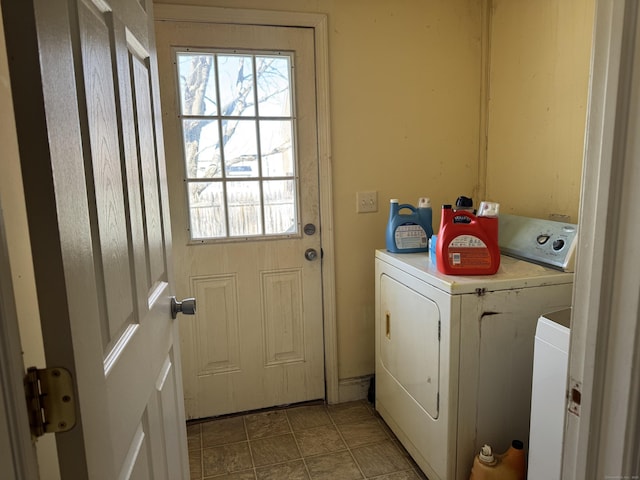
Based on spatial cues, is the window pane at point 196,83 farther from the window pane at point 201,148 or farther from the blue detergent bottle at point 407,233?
the blue detergent bottle at point 407,233

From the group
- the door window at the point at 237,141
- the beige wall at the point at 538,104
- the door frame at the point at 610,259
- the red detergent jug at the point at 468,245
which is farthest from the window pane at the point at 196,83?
the door frame at the point at 610,259

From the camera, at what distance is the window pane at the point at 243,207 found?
2131 millimetres

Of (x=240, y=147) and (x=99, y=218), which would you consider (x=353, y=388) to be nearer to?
(x=240, y=147)

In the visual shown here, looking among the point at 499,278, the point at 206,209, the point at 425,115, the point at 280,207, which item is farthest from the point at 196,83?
the point at 499,278

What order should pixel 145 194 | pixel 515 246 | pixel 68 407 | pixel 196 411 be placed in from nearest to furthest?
pixel 68 407 → pixel 145 194 → pixel 515 246 → pixel 196 411

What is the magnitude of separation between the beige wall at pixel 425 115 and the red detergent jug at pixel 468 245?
56 centimetres

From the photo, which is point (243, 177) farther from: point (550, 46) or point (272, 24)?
point (550, 46)

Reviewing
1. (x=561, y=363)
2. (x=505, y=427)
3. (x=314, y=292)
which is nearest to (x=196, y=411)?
(x=314, y=292)

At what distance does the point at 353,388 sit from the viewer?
95.4 inches

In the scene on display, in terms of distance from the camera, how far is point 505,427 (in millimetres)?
1620

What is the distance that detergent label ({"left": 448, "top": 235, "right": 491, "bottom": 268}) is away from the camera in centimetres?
158

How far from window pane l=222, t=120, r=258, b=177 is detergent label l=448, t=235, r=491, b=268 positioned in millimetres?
1083

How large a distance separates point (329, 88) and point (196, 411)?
6.08 ft

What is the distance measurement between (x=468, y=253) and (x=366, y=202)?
801 mm
